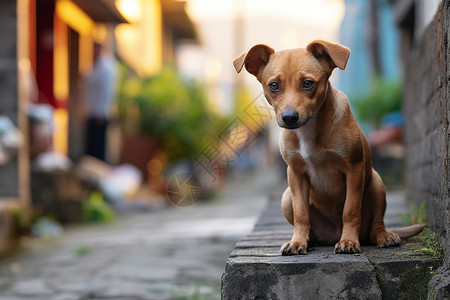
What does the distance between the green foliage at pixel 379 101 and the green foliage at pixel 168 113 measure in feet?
10.0

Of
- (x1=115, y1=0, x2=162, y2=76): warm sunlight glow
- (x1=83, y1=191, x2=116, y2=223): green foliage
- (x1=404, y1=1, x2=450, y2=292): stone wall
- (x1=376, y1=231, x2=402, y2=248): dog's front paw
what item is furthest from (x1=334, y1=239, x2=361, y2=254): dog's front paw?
(x1=115, y1=0, x2=162, y2=76): warm sunlight glow

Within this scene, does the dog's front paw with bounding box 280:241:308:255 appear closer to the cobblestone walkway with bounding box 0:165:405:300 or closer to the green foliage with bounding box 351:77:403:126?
the cobblestone walkway with bounding box 0:165:405:300

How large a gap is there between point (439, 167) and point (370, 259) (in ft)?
2.06

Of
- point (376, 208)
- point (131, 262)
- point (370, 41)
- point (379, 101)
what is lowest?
point (131, 262)

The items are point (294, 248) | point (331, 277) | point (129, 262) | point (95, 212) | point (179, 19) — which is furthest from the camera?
point (179, 19)

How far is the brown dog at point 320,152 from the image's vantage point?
8.54ft

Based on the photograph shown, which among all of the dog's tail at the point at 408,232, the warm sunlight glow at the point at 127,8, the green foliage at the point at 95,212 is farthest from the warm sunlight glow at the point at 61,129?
the dog's tail at the point at 408,232

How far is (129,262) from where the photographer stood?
17.4 ft

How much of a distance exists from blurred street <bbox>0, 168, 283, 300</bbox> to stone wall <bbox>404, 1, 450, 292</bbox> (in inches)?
63.1

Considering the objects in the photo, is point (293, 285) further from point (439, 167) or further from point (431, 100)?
point (431, 100)

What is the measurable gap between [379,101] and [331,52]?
30.8 feet

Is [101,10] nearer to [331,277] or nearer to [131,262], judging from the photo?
[131,262]

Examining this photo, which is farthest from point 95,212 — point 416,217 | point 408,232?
point 408,232

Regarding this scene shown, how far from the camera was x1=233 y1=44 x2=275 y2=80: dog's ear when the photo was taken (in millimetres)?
2744
